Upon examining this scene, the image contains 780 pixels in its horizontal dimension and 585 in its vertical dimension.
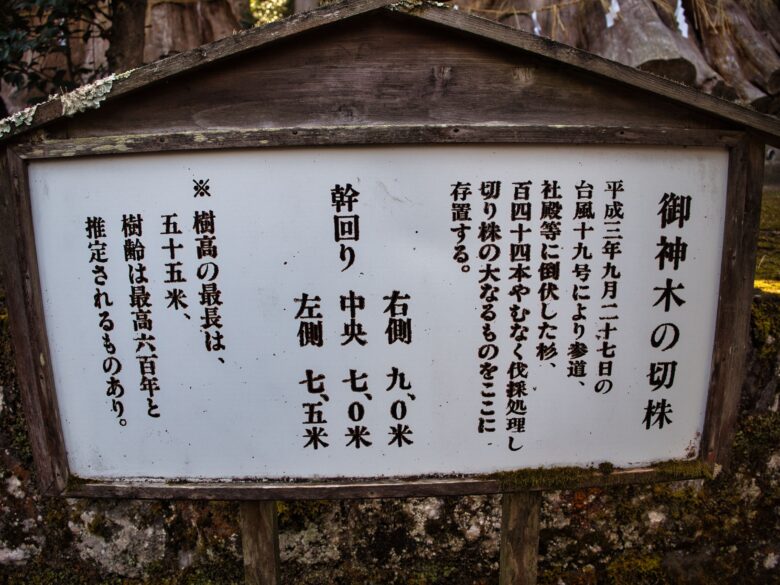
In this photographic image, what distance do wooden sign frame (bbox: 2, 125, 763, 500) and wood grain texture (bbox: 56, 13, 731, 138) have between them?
2.8 inches

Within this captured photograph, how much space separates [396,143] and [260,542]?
5.49ft

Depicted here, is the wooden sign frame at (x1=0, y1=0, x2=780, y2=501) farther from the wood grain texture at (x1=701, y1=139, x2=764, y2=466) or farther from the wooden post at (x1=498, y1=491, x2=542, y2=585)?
the wooden post at (x1=498, y1=491, x2=542, y2=585)

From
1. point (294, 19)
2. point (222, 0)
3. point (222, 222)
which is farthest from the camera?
point (222, 0)

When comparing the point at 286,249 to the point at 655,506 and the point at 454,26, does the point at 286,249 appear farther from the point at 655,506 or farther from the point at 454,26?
the point at 655,506

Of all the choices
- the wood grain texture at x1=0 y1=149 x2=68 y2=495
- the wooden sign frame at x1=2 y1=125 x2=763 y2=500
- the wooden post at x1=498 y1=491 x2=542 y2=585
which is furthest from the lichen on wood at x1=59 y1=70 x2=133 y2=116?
the wooden post at x1=498 y1=491 x2=542 y2=585

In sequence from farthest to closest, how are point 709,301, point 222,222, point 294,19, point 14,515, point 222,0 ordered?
point 222,0
point 14,515
point 709,301
point 222,222
point 294,19

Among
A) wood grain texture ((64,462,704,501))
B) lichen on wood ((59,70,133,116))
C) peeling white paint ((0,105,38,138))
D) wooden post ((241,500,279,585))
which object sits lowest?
wooden post ((241,500,279,585))

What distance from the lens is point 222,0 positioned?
5875mm

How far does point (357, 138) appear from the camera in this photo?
1.87 meters

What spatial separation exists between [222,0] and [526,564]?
586cm

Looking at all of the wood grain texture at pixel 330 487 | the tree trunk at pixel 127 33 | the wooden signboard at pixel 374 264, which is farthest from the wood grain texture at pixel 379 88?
the tree trunk at pixel 127 33

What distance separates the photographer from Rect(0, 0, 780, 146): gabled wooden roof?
1.81 metres

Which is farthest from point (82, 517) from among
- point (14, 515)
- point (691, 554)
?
point (691, 554)

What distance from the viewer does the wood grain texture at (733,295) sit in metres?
1.99
